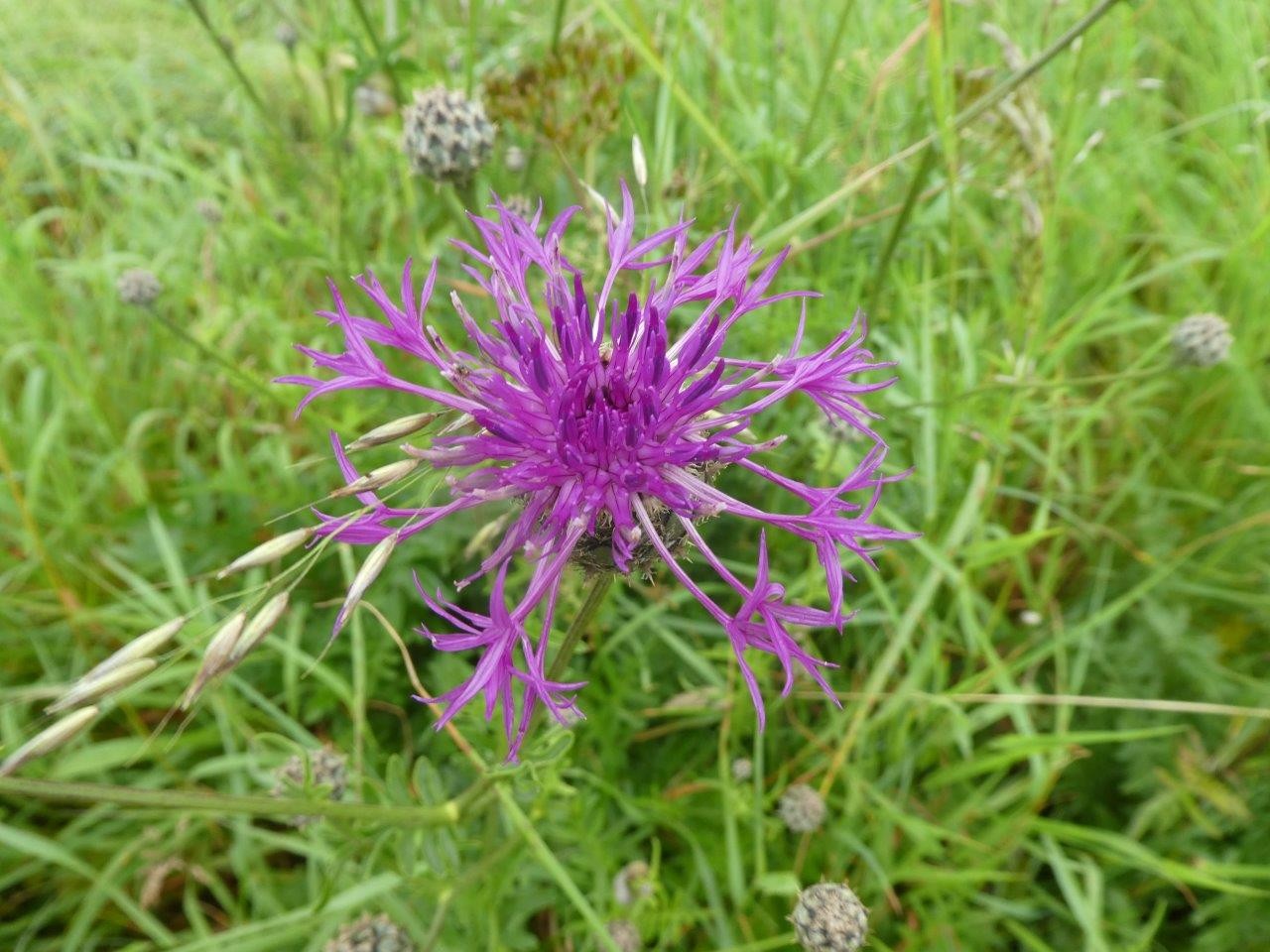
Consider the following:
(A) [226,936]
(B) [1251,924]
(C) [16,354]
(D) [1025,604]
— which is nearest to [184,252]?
(C) [16,354]

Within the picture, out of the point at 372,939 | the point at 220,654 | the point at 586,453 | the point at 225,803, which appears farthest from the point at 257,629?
the point at 372,939

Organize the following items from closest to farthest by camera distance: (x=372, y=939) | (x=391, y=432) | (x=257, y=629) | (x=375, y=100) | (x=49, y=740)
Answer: (x=49, y=740) < (x=257, y=629) < (x=391, y=432) < (x=372, y=939) < (x=375, y=100)

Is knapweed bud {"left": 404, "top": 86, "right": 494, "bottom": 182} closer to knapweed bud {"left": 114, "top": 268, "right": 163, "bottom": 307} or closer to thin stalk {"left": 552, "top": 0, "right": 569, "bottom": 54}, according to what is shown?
thin stalk {"left": 552, "top": 0, "right": 569, "bottom": 54}

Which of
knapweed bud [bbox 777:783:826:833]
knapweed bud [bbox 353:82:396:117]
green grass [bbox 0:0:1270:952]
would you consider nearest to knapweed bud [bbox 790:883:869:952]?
green grass [bbox 0:0:1270:952]

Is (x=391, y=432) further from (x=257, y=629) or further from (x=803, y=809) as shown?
(x=803, y=809)

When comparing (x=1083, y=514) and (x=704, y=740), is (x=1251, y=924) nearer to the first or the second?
(x=1083, y=514)

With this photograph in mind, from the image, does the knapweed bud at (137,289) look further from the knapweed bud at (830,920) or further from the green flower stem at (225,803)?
the knapweed bud at (830,920)
